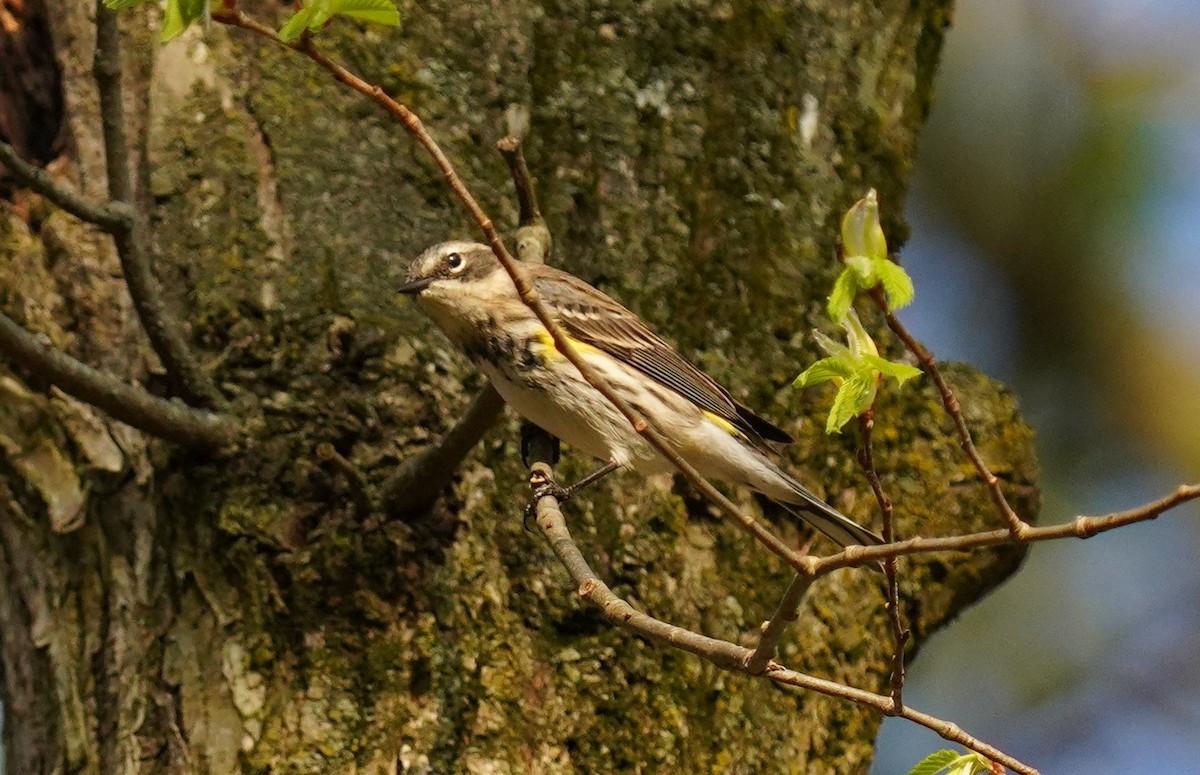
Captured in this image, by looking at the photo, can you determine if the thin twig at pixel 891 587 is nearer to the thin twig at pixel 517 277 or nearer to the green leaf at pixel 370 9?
the thin twig at pixel 517 277

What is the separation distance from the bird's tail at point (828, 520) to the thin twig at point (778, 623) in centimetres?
145

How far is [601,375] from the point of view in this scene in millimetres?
3434

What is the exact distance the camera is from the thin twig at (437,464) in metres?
3.02

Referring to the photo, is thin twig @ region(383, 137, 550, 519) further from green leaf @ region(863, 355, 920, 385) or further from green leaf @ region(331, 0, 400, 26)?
green leaf @ region(863, 355, 920, 385)

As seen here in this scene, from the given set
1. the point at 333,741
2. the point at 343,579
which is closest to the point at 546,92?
the point at 343,579

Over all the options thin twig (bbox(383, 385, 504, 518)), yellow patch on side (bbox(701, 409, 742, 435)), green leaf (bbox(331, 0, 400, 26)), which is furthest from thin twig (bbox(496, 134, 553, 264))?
green leaf (bbox(331, 0, 400, 26))

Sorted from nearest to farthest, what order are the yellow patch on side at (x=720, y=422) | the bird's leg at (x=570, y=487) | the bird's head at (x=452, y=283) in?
1. the bird's leg at (x=570, y=487)
2. the bird's head at (x=452, y=283)
3. the yellow patch on side at (x=720, y=422)

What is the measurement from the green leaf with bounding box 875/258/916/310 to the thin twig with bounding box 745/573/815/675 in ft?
1.25

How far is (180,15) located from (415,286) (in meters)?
1.48

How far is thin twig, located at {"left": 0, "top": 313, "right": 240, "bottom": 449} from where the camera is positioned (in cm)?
297

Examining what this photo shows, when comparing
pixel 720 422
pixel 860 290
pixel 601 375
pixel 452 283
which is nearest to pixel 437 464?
pixel 601 375

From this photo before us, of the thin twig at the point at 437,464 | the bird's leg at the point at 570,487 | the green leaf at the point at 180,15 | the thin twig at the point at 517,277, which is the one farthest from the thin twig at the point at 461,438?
the green leaf at the point at 180,15

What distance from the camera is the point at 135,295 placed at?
3176mm

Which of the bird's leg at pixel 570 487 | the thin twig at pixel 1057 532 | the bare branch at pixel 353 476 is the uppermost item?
the bird's leg at pixel 570 487
